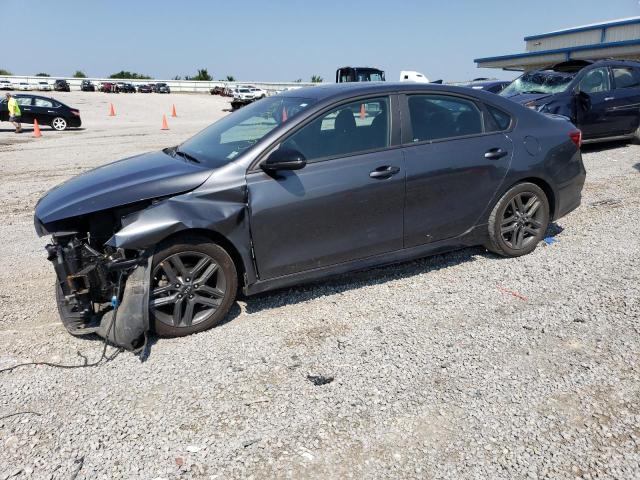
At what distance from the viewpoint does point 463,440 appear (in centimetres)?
264

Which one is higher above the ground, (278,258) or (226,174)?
(226,174)

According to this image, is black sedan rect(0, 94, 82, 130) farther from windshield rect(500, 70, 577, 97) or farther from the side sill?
the side sill

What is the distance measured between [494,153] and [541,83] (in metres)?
7.30

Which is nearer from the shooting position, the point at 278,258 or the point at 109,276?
the point at 109,276

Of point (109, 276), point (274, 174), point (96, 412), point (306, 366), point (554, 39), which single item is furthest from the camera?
point (554, 39)

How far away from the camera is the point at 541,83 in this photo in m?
10.8

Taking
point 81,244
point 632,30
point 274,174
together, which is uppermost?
point 632,30

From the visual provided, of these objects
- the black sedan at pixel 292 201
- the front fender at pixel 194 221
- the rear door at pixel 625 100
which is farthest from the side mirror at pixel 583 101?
the front fender at pixel 194 221

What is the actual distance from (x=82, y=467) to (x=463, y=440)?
1898 millimetres

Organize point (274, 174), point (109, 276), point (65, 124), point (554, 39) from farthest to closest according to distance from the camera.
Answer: point (554, 39), point (65, 124), point (274, 174), point (109, 276)

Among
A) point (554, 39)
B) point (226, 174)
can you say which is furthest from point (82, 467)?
point (554, 39)

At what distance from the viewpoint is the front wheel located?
21125 millimetres

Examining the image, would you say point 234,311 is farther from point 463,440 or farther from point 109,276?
point 463,440

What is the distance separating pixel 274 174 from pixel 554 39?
131ft
